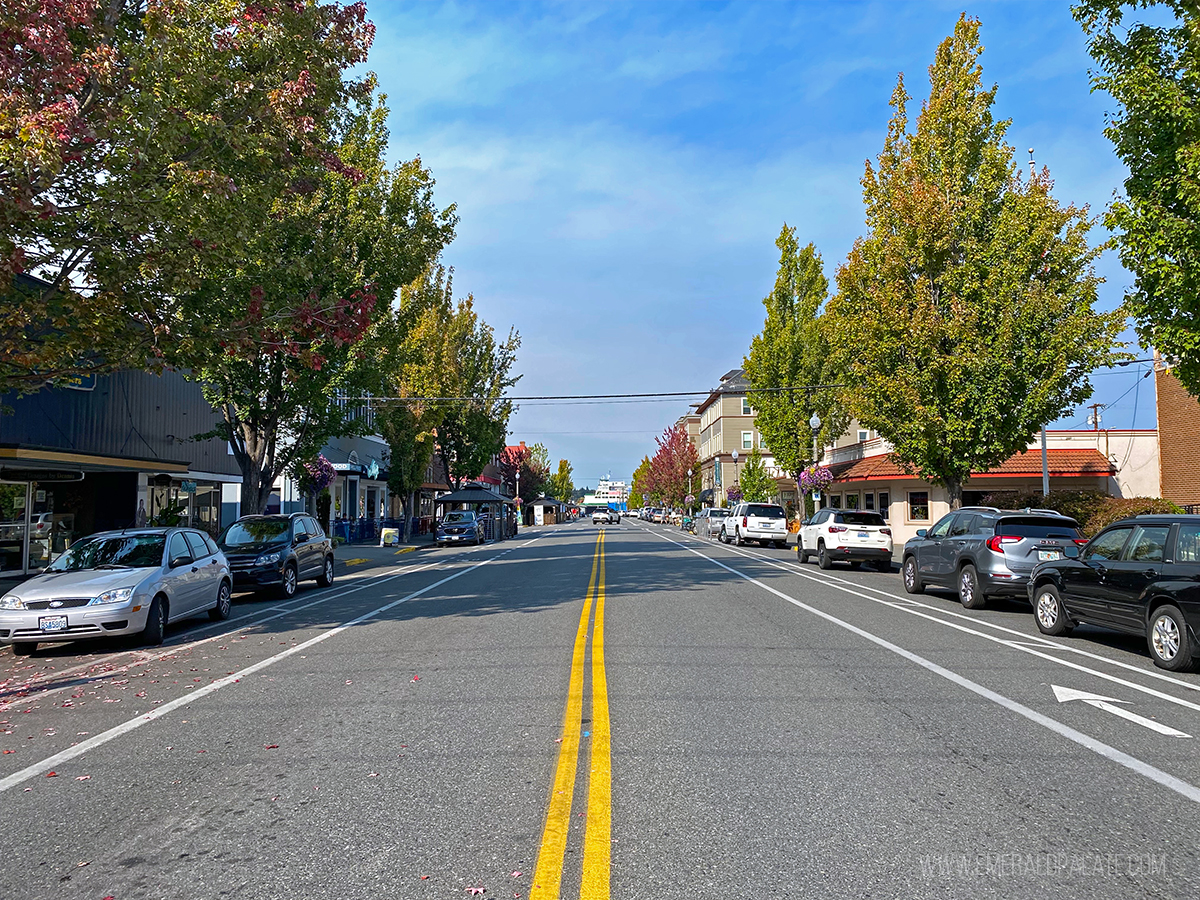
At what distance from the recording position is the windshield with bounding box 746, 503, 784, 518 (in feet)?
124

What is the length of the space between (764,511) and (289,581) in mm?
24351

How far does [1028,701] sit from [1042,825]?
3.27 metres

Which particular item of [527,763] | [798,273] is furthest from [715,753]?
[798,273]

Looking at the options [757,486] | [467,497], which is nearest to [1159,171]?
[467,497]

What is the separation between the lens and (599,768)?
5695 mm

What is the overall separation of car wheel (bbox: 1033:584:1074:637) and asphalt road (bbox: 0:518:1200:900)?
1.63ft

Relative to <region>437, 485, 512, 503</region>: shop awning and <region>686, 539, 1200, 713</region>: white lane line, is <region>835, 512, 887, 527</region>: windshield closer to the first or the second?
<region>686, 539, 1200, 713</region>: white lane line

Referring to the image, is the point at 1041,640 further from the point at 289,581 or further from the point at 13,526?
the point at 13,526

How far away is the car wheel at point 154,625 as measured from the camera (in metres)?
11.4

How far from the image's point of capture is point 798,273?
4525cm

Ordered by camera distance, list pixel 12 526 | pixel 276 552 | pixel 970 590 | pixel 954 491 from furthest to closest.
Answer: pixel 954 491
pixel 12 526
pixel 276 552
pixel 970 590

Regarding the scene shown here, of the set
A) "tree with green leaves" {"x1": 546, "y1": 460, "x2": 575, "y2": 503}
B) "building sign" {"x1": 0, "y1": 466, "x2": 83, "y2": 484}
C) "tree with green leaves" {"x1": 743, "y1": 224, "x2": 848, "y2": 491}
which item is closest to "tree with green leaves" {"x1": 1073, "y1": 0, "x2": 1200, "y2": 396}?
"building sign" {"x1": 0, "y1": 466, "x2": 83, "y2": 484}

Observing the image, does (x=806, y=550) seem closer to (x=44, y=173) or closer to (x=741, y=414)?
(x=44, y=173)

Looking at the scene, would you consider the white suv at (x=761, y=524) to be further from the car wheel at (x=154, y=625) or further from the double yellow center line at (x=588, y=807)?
the double yellow center line at (x=588, y=807)
